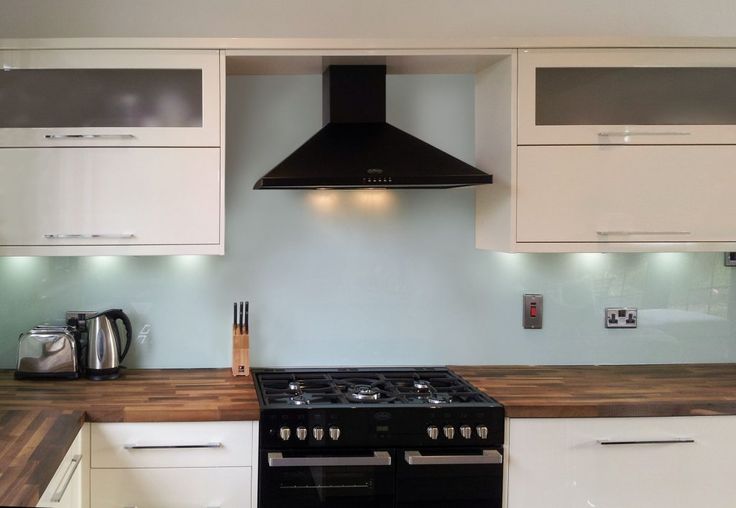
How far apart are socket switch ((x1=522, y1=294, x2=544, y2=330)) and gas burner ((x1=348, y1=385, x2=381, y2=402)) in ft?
2.76

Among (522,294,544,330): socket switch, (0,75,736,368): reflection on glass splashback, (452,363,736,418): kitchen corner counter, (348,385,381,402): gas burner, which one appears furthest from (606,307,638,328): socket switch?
(348,385,381,402): gas burner

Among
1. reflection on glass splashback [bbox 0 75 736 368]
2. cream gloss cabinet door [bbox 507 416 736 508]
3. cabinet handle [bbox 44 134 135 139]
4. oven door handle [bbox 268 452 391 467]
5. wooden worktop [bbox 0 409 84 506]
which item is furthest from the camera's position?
reflection on glass splashback [bbox 0 75 736 368]

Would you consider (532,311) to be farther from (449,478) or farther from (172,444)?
(172,444)

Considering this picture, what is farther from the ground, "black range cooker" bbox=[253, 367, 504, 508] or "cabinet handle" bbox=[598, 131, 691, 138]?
"cabinet handle" bbox=[598, 131, 691, 138]

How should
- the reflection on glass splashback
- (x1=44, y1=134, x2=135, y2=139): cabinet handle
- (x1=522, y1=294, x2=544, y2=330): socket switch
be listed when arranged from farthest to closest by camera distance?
(x1=522, y1=294, x2=544, y2=330): socket switch → the reflection on glass splashback → (x1=44, y1=134, x2=135, y2=139): cabinet handle

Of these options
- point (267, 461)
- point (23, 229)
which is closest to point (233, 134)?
point (23, 229)

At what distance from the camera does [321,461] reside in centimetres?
230

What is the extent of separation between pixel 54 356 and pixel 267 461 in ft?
3.32

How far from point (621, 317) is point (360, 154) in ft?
4.76

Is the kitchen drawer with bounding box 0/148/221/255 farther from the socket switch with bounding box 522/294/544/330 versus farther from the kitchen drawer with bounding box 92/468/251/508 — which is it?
the socket switch with bounding box 522/294/544/330

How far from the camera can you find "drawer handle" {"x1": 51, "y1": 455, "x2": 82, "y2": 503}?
1.91 metres

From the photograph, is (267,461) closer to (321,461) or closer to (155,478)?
(321,461)

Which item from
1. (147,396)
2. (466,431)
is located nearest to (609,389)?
(466,431)

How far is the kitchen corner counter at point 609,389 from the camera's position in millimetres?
2424
